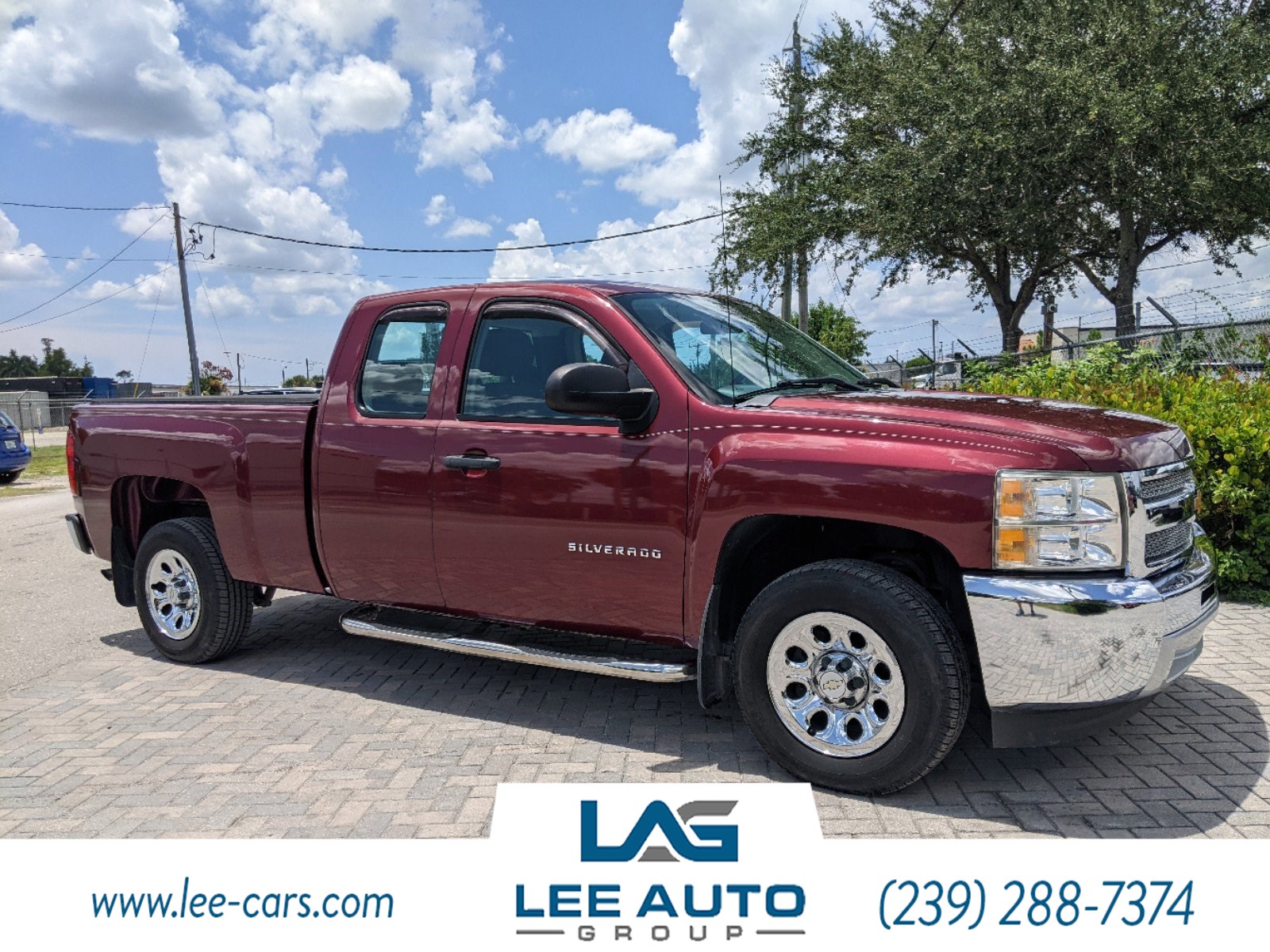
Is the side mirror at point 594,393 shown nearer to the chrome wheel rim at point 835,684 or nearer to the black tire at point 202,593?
the chrome wheel rim at point 835,684

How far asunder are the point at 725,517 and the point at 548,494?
0.82 metres

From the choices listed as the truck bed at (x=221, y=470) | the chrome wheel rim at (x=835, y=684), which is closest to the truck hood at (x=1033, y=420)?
the chrome wheel rim at (x=835, y=684)

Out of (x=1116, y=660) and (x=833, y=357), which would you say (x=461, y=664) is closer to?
(x=833, y=357)

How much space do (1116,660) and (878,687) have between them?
797 millimetres

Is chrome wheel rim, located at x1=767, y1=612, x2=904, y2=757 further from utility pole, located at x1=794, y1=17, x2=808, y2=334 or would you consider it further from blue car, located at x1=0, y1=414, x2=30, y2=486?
utility pole, located at x1=794, y1=17, x2=808, y2=334

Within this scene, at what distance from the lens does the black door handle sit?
4.54 metres

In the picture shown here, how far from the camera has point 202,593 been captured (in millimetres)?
5805

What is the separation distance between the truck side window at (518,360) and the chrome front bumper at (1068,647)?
77.3 inches

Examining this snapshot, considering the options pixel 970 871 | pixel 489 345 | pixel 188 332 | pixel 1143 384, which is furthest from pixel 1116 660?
pixel 188 332

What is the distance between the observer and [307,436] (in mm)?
5180

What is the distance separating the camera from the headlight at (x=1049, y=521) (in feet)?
11.5

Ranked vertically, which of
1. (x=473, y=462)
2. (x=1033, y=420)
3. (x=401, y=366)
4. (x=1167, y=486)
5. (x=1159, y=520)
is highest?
(x=401, y=366)

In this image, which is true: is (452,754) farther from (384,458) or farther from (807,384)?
(807,384)

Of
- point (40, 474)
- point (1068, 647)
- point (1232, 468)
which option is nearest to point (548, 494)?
point (1068, 647)
